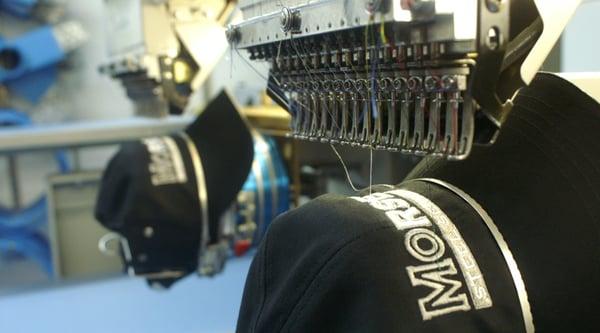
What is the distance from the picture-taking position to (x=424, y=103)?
0.44 metres

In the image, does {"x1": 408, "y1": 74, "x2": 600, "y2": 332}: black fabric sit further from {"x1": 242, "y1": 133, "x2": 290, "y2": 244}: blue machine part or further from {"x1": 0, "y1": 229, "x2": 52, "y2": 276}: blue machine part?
{"x1": 0, "y1": 229, "x2": 52, "y2": 276}: blue machine part

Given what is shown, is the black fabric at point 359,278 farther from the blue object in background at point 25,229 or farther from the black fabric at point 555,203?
the blue object in background at point 25,229

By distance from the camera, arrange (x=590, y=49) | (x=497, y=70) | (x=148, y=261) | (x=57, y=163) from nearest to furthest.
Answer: (x=497, y=70) → (x=590, y=49) → (x=148, y=261) → (x=57, y=163)

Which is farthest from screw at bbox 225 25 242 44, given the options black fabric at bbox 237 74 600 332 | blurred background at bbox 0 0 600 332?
black fabric at bbox 237 74 600 332

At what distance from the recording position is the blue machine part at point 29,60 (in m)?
2.27

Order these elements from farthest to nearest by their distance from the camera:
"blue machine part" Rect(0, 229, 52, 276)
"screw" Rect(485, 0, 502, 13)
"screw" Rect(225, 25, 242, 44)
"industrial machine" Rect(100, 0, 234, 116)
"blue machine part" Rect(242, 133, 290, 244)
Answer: "blue machine part" Rect(0, 229, 52, 276) < "blue machine part" Rect(242, 133, 290, 244) < "industrial machine" Rect(100, 0, 234, 116) < "screw" Rect(225, 25, 242, 44) < "screw" Rect(485, 0, 502, 13)

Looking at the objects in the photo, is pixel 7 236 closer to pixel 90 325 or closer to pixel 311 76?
pixel 90 325

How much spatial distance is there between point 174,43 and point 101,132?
0.80 metres

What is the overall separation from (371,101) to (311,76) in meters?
0.08

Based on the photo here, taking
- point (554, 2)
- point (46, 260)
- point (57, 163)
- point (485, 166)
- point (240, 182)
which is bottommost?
point (46, 260)

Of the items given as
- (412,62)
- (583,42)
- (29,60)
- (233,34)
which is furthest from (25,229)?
(412,62)

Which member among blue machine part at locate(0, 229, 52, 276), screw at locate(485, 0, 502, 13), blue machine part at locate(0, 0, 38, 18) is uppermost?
blue machine part at locate(0, 0, 38, 18)

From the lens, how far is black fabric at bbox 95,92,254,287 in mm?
1108

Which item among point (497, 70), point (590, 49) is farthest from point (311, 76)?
point (590, 49)
